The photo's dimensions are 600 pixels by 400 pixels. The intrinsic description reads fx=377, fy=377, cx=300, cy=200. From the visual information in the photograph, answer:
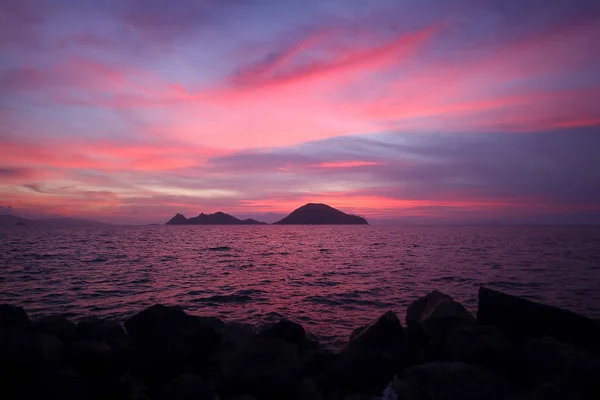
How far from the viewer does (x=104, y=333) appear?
33.3 feet

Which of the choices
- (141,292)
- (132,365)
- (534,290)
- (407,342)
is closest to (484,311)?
(407,342)

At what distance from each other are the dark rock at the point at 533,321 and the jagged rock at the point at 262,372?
18.5ft

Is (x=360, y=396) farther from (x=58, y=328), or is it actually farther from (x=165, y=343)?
(x=58, y=328)

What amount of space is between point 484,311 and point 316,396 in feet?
17.5

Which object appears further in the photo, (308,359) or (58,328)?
(58,328)

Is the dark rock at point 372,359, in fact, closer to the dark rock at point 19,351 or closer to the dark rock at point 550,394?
the dark rock at point 550,394

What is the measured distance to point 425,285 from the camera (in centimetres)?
2592

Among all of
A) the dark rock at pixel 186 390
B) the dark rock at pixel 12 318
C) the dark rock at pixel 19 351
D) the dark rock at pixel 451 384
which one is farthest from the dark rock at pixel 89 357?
the dark rock at pixel 451 384

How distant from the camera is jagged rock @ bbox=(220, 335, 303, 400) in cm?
778

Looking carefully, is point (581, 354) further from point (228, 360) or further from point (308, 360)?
point (228, 360)

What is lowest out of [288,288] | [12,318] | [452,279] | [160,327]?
[288,288]

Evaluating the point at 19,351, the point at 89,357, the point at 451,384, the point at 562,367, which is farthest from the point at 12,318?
the point at 562,367

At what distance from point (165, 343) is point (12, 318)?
3753mm

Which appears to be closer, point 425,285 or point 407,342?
point 407,342
